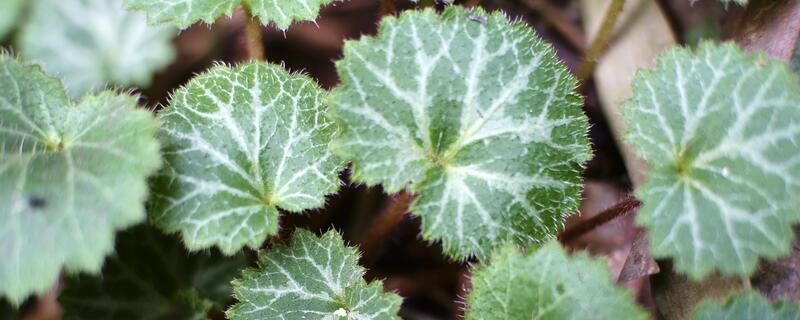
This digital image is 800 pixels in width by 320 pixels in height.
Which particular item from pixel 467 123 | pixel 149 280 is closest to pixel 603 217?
pixel 467 123

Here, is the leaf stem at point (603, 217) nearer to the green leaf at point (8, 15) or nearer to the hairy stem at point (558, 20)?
the hairy stem at point (558, 20)

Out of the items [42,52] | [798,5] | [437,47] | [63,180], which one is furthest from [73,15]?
[798,5]

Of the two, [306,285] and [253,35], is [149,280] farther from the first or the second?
[253,35]

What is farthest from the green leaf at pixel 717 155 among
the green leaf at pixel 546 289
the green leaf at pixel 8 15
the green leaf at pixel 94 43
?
the green leaf at pixel 8 15

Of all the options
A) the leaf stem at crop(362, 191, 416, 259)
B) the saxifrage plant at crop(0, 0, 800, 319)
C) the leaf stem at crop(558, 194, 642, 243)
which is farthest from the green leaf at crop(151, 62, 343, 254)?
the leaf stem at crop(558, 194, 642, 243)

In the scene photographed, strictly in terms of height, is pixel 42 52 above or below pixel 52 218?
above

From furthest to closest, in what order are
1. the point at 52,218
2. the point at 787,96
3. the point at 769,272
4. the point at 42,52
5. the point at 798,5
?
the point at 42,52
the point at 798,5
the point at 769,272
the point at 787,96
the point at 52,218

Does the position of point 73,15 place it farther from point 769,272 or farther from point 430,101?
point 769,272
